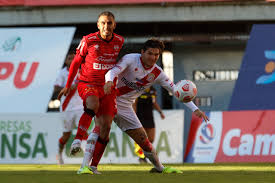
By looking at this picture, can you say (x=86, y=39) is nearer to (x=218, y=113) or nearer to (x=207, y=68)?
(x=218, y=113)

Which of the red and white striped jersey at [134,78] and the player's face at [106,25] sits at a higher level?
the player's face at [106,25]

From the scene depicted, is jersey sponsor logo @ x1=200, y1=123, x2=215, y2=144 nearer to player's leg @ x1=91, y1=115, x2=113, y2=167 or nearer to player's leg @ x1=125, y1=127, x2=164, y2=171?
player's leg @ x1=125, y1=127, x2=164, y2=171

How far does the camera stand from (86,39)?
316 inches

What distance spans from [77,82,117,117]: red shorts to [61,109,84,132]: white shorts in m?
4.71

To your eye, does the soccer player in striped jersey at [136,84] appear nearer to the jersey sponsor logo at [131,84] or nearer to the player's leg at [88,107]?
the jersey sponsor logo at [131,84]

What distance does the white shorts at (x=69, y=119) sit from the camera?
41.2ft

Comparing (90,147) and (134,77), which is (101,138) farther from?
(134,77)

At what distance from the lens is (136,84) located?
805 centimetres

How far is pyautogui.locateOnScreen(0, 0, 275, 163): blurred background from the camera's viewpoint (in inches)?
651

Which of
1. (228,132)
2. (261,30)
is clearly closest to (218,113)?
(228,132)

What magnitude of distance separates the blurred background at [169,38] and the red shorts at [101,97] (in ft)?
26.4

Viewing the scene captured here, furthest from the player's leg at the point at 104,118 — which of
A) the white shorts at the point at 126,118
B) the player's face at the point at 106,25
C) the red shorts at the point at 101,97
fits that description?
the player's face at the point at 106,25

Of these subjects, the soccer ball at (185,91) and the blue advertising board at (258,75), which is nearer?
the soccer ball at (185,91)

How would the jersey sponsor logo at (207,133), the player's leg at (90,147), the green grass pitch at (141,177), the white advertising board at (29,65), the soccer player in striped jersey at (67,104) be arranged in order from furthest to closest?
1. the white advertising board at (29,65)
2. the jersey sponsor logo at (207,133)
3. the soccer player in striped jersey at (67,104)
4. the player's leg at (90,147)
5. the green grass pitch at (141,177)
